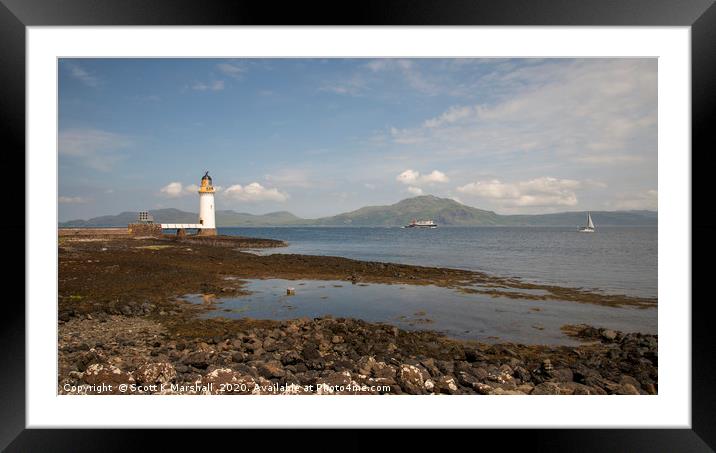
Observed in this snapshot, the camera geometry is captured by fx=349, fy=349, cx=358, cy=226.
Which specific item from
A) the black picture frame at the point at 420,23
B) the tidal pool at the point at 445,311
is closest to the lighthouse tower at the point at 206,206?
the tidal pool at the point at 445,311

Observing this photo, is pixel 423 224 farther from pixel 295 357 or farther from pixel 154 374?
pixel 154 374

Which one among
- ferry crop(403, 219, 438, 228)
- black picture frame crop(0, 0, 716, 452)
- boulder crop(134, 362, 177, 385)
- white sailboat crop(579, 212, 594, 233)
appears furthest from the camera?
ferry crop(403, 219, 438, 228)

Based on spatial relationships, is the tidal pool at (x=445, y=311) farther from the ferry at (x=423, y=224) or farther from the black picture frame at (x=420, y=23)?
the ferry at (x=423, y=224)

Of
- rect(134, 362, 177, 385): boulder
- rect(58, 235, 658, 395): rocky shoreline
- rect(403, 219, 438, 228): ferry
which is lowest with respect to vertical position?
rect(58, 235, 658, 395): rocky shoreline

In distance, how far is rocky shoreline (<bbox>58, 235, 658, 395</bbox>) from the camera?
2625mm

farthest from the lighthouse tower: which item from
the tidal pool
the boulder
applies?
the boulder

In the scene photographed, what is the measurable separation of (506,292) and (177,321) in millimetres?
6390

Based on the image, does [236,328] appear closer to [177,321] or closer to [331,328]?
[177,321]

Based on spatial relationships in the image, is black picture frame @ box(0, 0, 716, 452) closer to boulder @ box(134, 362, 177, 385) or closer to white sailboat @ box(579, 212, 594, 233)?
boulder @ box(134, 362, 177, 385)

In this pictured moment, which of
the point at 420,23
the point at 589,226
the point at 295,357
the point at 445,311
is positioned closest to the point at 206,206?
the point at 445,311

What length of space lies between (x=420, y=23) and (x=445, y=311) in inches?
193

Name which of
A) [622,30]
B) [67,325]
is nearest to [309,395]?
[622,30]

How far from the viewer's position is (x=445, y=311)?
5965 millimetres

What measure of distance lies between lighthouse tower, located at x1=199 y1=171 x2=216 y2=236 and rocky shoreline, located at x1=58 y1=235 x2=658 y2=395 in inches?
641
